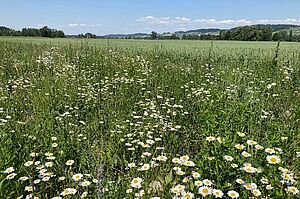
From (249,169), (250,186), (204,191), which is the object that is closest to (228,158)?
(249,169)

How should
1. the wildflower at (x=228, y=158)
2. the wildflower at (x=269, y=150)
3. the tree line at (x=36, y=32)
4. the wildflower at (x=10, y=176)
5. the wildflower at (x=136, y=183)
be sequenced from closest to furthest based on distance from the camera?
1. the wildflower at (x=136, y=183)
2. the wildflower at (x=10, y=176)
3. the wildflower at (x=228, y=158)
4. the wildflower at (x=269, y=150)
5. the tree line at (x=36, y=32)

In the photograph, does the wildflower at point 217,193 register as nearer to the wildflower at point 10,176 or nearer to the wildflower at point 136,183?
the wildflower at point 136,183

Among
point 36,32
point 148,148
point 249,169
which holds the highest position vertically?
point 36,32

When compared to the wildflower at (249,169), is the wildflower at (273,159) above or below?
above

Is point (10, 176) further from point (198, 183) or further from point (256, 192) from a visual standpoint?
point (256, 192)

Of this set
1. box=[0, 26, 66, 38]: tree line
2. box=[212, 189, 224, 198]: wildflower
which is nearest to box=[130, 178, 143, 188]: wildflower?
box=[212, 189, 224, 198]: wildflower

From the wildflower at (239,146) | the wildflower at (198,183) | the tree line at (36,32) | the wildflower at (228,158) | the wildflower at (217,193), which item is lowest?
the wildflower at (217,193)

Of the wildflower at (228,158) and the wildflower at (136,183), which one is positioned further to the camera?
the wildflower at (228,158)

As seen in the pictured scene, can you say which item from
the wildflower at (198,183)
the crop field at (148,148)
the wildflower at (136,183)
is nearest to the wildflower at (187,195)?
the crop field at (148,148)

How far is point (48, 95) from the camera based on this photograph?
214 inches

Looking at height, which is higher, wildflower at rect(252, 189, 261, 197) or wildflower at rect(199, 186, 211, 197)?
wildflower at rect(252, 189, 261, 197)

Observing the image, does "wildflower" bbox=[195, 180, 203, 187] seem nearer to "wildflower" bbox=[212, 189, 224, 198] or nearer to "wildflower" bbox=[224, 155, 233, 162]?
"wildflower" bbox=[212, 189, 224, 198]

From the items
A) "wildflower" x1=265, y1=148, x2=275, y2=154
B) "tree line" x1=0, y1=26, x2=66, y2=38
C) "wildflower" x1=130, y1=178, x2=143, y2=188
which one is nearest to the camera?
"wildflower" x1=130, y1=178, x2=143, y2=188

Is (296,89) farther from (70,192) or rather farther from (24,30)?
(24,30)
